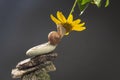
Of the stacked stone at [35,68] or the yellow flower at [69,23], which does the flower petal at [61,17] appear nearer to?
the yellow flower at [69,23]

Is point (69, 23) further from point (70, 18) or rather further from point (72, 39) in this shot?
point (72, 39)

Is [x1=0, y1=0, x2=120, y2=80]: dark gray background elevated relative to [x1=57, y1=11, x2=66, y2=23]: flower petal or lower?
elevated

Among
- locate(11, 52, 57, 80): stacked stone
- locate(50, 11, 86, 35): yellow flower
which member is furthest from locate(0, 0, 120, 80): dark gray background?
locate(50, 11, 86, 35): yellow flower

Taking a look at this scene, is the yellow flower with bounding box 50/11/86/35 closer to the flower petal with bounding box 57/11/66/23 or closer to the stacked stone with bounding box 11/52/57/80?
the flower petal with bounding box 57/11/66/23

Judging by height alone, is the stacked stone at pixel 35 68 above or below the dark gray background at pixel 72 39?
below

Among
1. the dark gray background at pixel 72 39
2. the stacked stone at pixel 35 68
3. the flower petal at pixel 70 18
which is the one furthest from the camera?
the dark gray background at pixel 72 39

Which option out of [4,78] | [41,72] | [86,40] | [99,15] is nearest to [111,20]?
[99,15]

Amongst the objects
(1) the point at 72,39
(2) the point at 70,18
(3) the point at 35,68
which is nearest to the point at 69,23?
(2) the point at 70,18

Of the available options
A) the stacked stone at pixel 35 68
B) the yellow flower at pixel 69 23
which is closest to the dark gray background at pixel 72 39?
the stacked stone at pixel 35 68

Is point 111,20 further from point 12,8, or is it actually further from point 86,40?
point 12,8
